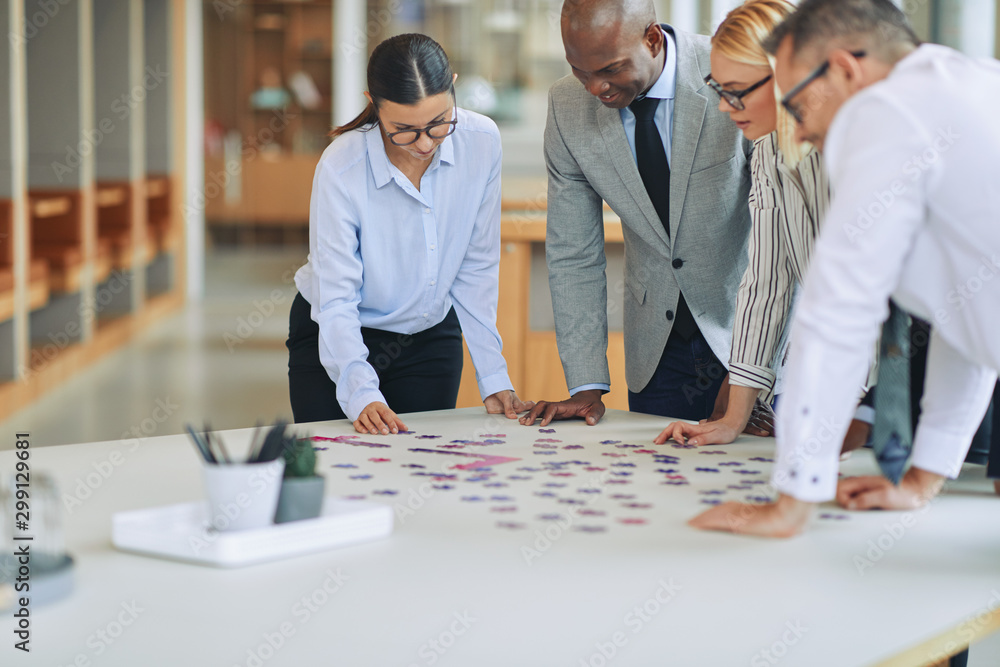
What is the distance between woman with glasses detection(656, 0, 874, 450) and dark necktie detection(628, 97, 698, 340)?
0.40 metres

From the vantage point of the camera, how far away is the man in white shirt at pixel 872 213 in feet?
4.87

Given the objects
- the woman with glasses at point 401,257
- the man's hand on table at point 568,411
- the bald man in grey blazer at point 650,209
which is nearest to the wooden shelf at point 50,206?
the woman with glasses at point 401,257

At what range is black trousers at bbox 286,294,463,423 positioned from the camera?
2.95m

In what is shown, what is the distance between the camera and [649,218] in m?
2.77

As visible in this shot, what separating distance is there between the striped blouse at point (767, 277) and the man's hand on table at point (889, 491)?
1.38ft

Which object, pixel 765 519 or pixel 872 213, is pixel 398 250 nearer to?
pixel 765 519

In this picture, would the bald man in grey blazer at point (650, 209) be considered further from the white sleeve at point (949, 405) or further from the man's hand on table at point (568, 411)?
the white sleeve at point (949, 405)

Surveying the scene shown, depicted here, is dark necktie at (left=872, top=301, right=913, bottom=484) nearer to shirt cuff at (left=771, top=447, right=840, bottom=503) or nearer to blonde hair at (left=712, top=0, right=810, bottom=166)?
shirt cuff at (left=771, top=447, right=840, bottom=503)

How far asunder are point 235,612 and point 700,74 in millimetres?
1968

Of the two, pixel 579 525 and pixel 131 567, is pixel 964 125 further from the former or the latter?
pixel 131 567

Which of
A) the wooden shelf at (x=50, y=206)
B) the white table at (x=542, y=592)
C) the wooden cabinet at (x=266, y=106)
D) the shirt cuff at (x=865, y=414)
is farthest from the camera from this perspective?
the wooden cabinet at (x=266, y=106)

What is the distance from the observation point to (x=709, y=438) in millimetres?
2338

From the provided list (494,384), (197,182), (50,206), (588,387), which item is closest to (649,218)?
(588,387)

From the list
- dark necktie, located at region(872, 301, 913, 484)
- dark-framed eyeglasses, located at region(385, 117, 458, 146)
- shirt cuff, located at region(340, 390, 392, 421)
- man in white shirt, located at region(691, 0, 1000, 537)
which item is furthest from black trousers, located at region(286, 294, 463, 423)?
dark necktie, located at region(872, 301, 913, 484)
